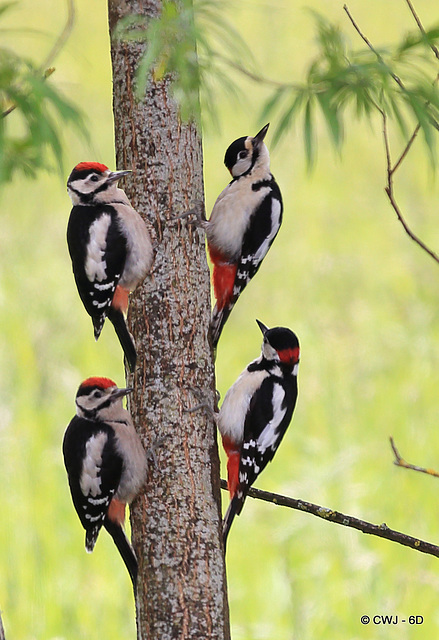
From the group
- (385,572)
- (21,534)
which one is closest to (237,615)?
(385,572)

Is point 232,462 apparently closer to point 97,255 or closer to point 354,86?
point 97,255

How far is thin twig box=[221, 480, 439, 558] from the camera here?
6.68 feet

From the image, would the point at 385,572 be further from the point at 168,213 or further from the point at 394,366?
the point at 168,213

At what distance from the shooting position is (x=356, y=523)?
6.83 feet

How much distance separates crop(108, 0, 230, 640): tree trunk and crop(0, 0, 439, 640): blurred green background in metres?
0.22

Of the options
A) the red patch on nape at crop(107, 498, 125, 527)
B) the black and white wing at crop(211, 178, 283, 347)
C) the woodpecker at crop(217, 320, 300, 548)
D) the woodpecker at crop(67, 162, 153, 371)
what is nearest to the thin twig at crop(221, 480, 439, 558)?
the woodpecker at crop(217, 320, 300, 548)

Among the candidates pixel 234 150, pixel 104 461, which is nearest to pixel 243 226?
pixel 234 150

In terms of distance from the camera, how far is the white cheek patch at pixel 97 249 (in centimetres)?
216

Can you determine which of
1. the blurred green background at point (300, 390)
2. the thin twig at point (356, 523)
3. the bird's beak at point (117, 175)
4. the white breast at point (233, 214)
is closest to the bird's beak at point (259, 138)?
the white breast at point (233, 214)

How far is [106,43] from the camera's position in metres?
8.60

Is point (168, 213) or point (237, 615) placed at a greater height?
point (168, 213)

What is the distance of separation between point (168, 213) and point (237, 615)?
7.05 ft

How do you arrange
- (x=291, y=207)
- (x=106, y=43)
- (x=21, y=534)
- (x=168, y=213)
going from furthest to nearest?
1. (x=106, y=43)
2. (x=291, y=207)
3. (x=21, y=534)
4. (x=168, y=213)

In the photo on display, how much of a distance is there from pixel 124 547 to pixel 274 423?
0.63 meters
